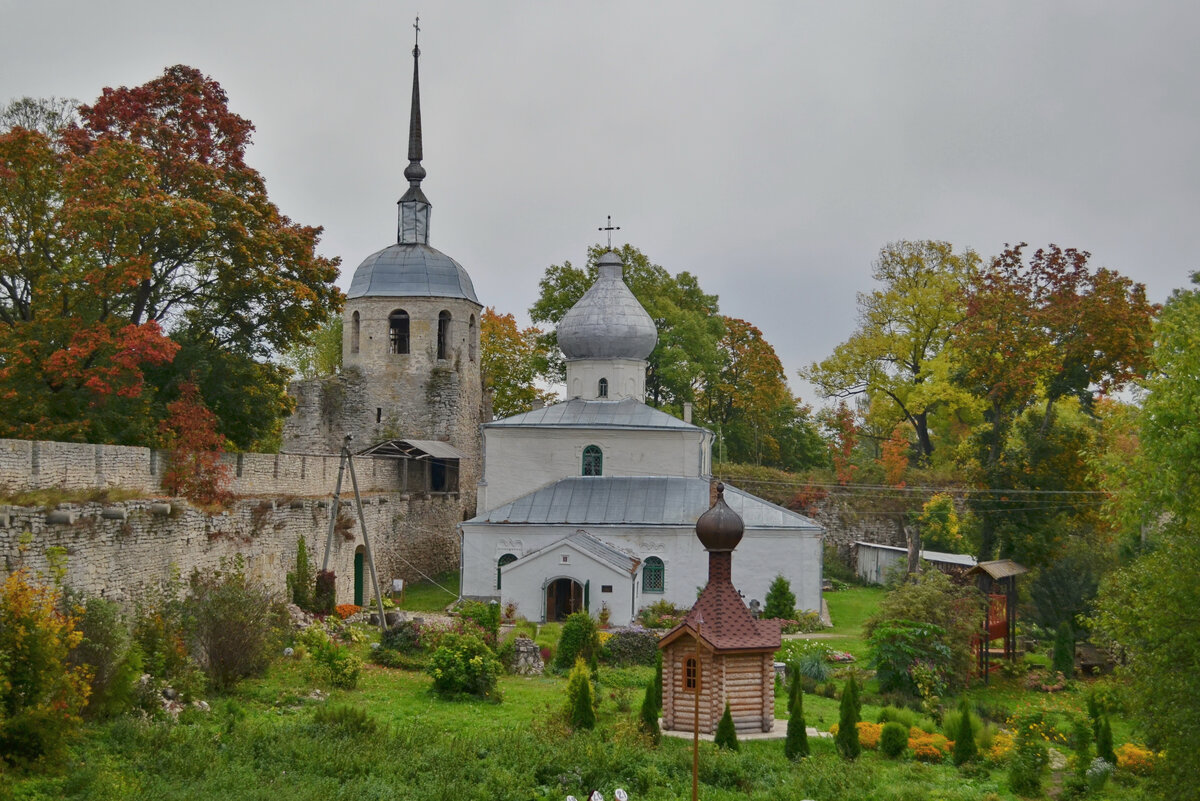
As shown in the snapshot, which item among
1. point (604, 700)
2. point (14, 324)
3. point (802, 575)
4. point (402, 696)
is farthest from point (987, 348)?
point (14, 324)

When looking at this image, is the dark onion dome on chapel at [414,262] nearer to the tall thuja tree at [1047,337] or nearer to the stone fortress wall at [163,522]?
the stone fortress wall at [163,522]

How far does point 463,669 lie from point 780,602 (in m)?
12.4

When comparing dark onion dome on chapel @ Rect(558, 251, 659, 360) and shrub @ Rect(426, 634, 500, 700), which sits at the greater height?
dark onion dome on chapel @ Rect(558, 251, 659, 360)

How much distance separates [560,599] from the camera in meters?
30.2

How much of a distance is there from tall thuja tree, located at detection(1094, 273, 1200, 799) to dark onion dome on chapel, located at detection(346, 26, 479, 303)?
25761 millimetres

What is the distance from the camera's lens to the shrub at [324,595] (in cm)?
2736

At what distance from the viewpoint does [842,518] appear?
44.4m

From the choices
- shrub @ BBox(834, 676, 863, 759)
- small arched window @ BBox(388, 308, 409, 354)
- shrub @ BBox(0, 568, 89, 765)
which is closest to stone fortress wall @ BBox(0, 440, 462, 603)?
shrub @ BBox(0, 568, 89, 765)

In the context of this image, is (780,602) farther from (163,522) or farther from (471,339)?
(471,339)

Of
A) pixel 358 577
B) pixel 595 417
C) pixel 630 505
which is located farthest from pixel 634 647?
pixel 595 417

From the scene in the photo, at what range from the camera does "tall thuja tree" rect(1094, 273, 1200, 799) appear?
14820 millimetres

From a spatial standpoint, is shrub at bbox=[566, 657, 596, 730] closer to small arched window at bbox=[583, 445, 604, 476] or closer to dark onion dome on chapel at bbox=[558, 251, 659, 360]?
small arched window at bbox=[583, 445, 604, 476]

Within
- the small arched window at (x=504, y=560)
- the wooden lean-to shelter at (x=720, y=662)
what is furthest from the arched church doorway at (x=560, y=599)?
the wooden lean-to shelter at (x=720, y=662)

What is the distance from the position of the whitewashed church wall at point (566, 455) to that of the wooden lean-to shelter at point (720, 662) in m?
14.9
